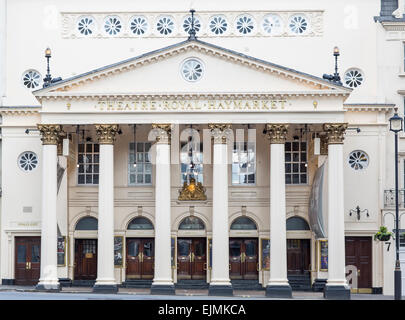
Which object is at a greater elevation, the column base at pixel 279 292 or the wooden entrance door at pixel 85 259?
the wooden entrance door at pixel 85 259

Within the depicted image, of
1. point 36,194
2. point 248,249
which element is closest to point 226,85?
point 248,249

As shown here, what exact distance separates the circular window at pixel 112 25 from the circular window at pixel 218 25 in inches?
184

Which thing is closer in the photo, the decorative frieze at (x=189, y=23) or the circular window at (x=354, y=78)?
the circular window at (x=354, y=78)

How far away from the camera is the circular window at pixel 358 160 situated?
138 ft

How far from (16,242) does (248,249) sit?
1145cm

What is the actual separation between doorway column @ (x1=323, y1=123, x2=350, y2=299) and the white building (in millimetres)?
62

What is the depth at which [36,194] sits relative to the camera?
42.8 m

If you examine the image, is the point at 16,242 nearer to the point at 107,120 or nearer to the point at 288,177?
the point at 107,120

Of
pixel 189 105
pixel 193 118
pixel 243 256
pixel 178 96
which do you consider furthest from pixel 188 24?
pixel 243 256

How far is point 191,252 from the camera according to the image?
1672 inches

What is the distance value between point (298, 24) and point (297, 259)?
11753 millimetres

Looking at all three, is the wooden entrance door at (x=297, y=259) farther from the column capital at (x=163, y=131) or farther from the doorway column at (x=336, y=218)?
the column capital at (x=163, y=131)

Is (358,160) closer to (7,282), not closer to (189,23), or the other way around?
(189,23)

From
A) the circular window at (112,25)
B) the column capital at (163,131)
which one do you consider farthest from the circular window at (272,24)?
the column capital at (163,131)
